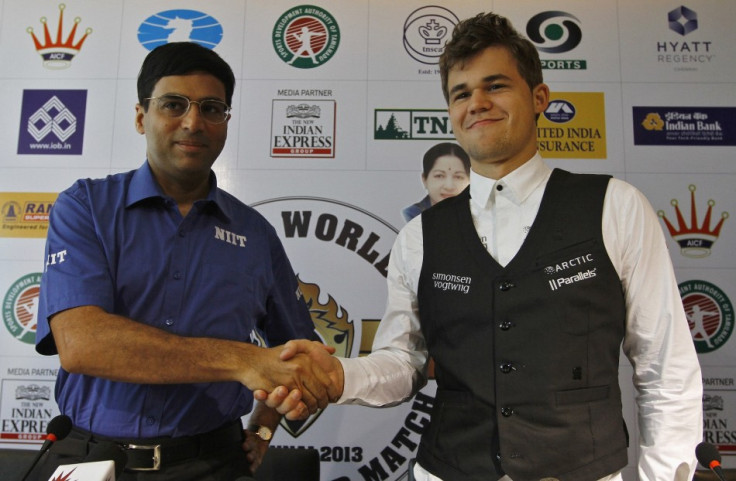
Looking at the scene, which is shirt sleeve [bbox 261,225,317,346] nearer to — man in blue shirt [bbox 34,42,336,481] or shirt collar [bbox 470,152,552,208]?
man in blue shirt [bbox 34,42,336,481]

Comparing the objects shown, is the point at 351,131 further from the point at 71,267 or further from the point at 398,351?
the point at 71,267

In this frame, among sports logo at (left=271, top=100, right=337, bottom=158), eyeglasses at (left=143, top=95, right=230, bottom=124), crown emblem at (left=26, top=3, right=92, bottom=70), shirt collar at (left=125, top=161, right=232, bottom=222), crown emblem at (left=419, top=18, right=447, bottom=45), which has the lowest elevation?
shirt collar at (left=125, top=161, right=232, bottom=222)

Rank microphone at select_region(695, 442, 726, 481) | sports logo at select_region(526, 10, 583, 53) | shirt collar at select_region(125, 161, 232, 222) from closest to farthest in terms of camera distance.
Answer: microphone at select_region(695, 442, 726, 481) < shirt collar at select_region(125, 161, 232, 222) < sports logo at select_region(526, 10, 583, 53)

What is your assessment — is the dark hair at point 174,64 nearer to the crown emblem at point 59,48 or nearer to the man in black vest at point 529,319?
the man in black vest at point 529,319

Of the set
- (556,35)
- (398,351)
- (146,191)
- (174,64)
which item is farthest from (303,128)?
(398,351)

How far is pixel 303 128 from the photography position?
112 inches

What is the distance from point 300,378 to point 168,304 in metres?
0.44

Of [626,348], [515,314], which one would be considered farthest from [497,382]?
[626,348]

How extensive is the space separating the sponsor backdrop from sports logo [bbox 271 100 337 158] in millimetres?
11

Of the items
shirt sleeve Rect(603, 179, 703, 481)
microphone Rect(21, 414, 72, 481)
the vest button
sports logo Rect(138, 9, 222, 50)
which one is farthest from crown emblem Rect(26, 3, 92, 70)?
shirt sleeve Rect(603, 179, 703, 481)

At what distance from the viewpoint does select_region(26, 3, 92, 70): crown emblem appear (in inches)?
117

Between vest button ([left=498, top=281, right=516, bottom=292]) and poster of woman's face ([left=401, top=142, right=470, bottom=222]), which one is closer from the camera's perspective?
vest button ([left=498, top=281, right=516, bottom=292])

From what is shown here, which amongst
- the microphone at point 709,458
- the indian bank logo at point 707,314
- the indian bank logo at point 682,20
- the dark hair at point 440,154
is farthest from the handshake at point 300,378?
the indian bank logo at point 682,20

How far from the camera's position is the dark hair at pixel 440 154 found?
279 cm
